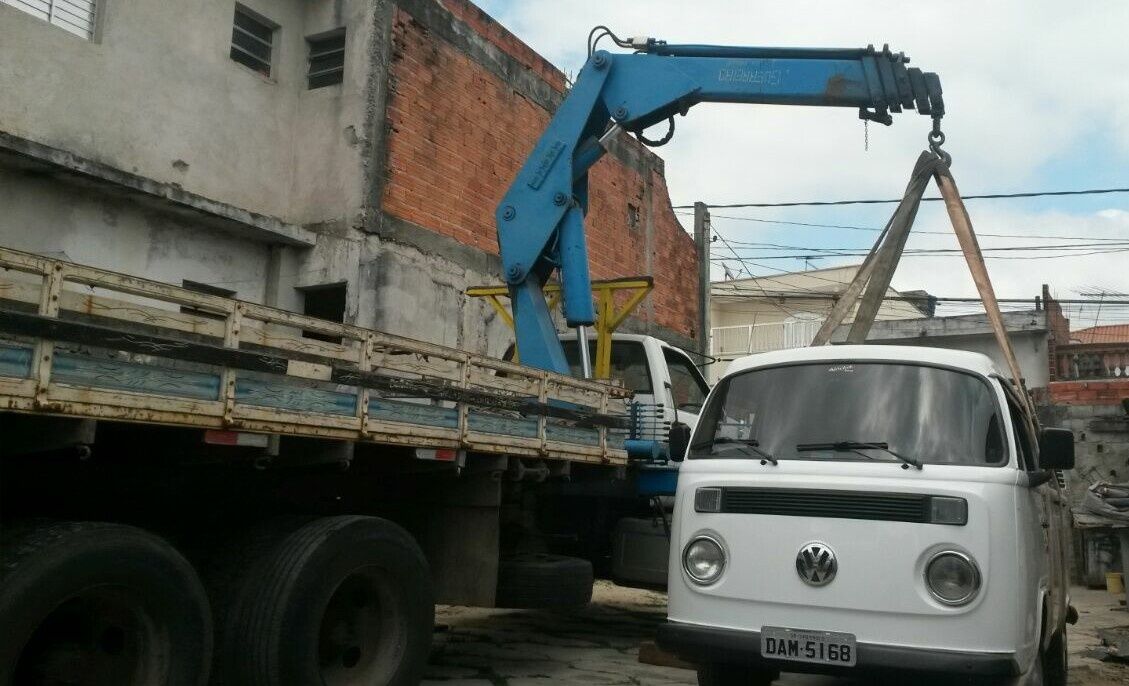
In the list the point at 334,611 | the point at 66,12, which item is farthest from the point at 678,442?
the point at 66,12

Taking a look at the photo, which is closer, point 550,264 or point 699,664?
point 699,664

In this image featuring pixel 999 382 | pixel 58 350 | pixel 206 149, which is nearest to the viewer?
pixel 58 350

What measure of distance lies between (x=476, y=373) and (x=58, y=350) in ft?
8.03

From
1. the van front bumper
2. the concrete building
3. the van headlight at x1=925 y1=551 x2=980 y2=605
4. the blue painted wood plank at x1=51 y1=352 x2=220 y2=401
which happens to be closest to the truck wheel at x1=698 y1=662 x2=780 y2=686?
the van front bumper

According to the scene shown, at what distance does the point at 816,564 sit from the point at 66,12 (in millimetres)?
8566

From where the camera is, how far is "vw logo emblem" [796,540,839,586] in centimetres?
431

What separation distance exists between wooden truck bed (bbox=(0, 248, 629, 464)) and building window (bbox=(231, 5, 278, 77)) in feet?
24.0

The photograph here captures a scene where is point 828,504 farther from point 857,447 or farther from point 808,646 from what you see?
point 808,646

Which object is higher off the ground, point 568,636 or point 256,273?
point 256,273

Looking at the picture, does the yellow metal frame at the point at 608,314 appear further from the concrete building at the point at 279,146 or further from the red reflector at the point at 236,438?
the red reflector at the point at 236,438

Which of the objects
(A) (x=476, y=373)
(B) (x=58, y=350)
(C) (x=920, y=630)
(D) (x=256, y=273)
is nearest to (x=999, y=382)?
(C) (x=920, y=630)

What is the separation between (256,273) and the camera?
11281 millimetres

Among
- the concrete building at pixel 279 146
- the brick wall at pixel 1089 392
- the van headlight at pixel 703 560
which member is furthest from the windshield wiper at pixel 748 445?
the brick wall at pixel 1089 392

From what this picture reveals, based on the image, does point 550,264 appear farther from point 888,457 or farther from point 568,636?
point 888,457
